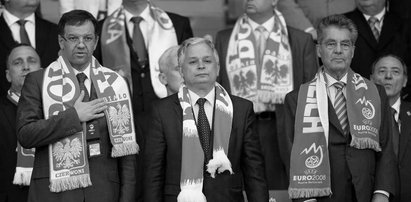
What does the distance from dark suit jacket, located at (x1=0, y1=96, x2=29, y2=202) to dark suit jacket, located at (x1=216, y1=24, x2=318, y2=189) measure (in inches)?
75.4

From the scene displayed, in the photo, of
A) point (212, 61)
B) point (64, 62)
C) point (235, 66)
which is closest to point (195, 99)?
point (212, 61)

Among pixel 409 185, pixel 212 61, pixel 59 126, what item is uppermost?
pixel 212 61

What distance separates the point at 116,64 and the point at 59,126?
223 centimetres

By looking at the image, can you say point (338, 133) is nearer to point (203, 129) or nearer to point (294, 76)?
point (203, 129)

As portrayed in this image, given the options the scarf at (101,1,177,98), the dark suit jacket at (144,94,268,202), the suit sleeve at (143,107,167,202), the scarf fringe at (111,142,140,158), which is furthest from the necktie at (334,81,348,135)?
the scarf at (101,1,177,98)

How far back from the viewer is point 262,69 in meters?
8.41

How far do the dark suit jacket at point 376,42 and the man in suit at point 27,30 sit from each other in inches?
106

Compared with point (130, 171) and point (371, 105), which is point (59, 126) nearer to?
point (130, 171)

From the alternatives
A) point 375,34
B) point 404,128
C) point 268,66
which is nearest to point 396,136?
point 404,128

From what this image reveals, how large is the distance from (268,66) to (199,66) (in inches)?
78.1

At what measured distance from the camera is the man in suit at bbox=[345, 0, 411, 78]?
342 inches

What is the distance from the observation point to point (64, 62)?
6.59 m

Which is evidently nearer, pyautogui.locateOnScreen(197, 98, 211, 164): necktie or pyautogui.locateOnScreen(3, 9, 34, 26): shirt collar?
pyautogui.locateOnScreen(197, 98, 211, 164): necktie

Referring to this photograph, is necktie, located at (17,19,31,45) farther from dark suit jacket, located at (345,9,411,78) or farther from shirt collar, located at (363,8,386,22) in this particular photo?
shirt collar, located at (363,8,386,22)
